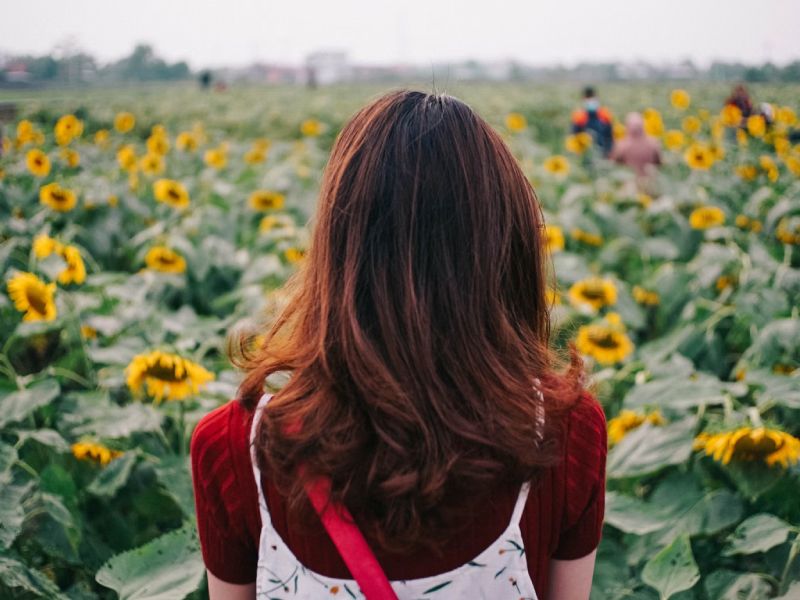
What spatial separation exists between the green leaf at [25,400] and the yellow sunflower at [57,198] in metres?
1.96

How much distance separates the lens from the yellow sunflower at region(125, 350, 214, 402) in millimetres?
1910

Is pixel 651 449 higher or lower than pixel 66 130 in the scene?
lower

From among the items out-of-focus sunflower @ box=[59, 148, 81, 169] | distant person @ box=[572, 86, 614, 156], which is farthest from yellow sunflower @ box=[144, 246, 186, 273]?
distant person @ box=[572, 86, 614, 156]

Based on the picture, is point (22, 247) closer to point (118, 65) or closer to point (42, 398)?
point (42, 398)

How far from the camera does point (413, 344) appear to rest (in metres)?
0.84

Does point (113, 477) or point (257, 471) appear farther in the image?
point (113, 477)

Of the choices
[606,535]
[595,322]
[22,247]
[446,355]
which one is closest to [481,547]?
[446,355]

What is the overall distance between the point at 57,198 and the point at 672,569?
3.40 metres

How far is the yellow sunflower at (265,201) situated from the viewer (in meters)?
4.71

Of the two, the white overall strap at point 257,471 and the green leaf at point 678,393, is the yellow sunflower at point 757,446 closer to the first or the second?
the green leaf at point 678,393

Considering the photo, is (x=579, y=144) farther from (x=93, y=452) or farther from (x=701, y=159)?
(x=93, y=452)

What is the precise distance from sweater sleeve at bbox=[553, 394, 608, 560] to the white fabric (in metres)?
0.09

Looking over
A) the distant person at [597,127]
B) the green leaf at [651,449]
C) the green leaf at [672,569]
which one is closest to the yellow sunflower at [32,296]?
the green leaf at [651,449]

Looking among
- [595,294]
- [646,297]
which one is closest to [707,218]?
[646,297]
